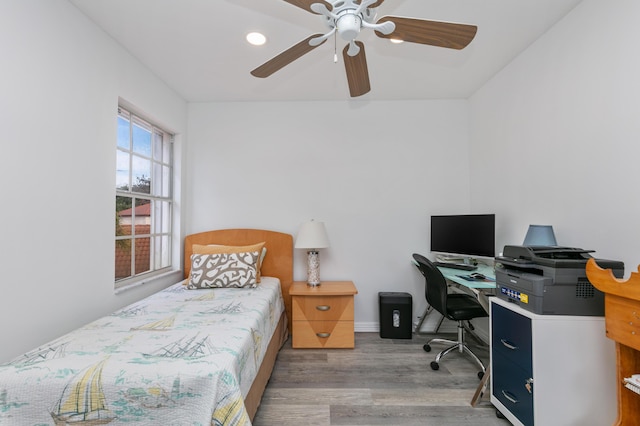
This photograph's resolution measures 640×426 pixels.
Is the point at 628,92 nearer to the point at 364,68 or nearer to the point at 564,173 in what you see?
the point at 564,173

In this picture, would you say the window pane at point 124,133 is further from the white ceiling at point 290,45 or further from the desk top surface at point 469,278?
the desk top surface at point 469,278

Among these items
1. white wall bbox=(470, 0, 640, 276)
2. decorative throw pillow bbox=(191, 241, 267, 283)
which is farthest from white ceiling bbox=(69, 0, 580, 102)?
decorative throw pillow bbox=(191, 241, 267, 283)

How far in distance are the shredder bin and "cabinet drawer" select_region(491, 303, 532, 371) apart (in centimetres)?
112

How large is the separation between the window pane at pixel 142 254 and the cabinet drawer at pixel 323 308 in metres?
1.45

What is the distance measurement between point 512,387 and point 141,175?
3.29m

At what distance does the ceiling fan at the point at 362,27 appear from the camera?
1.23 m

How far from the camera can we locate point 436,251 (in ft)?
10.0

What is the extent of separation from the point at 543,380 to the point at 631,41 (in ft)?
6.13

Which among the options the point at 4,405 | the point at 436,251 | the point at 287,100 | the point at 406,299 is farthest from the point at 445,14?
the point at 4,405

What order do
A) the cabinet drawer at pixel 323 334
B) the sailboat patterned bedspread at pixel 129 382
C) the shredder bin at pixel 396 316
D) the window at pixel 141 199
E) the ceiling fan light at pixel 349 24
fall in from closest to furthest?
the sailboat patterned bedspread at pixel 129 382 → the ceiling fan light at pixel 349 24 → the window at pixel 141 199 → the cabinet drawer at pixel 323 334 → the shredder bin at pixel 396 316

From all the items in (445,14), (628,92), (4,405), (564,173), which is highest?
(445,14)

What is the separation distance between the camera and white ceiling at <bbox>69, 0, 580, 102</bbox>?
1854mm

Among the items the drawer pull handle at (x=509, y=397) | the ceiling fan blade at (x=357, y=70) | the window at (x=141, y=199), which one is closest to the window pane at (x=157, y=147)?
the window at (x=141, y=199)

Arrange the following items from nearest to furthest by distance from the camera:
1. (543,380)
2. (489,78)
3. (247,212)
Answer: (543,380) → (489,78) → (247,212)
